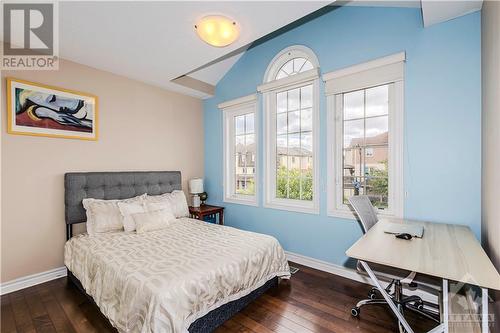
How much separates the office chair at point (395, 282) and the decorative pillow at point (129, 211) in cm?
245

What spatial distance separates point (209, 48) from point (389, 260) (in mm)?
2718

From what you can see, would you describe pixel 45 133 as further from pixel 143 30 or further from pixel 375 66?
pixel 375 66

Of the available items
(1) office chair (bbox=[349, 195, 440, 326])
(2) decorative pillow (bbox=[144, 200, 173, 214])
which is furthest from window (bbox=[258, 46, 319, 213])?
(2) decorative pillow (bbox=[144, 200, 173, 214])

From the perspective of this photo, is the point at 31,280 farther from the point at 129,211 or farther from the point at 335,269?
the point at 335,269

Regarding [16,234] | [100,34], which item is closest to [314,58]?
[100,34]

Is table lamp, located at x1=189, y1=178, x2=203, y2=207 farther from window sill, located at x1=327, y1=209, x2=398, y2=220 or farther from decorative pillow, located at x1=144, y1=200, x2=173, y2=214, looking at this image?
window sill, located at x1=327, y1=209, x2=398, y2=220

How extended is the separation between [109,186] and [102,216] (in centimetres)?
53

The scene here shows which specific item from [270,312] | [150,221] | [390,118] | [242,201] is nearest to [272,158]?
[242,201]

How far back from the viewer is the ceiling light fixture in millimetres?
2084

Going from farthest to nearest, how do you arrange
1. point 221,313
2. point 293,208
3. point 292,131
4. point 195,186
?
1. point 195,186
2. point 292,131
3. point 293,208
4. point 221,313

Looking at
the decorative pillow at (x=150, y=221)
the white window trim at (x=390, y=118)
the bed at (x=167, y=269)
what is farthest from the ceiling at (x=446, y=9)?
the decorative pillow at (x=150, y=221)

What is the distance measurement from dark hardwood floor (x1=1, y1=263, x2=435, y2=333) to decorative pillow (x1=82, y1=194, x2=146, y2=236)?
654 millimetres

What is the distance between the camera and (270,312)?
2051 millimetres

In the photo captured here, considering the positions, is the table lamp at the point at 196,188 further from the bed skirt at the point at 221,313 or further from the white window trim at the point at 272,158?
the bed skirt at the point at 221,313
